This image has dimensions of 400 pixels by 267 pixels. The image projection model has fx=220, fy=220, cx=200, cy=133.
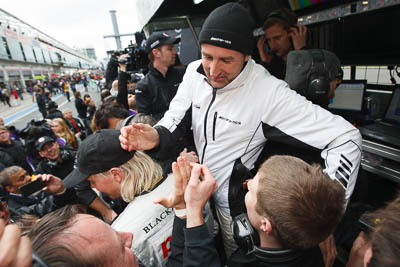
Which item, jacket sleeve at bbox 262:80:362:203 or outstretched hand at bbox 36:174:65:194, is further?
outstretched hand at bbox 36:174:65:194

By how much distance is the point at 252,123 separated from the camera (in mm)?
1242

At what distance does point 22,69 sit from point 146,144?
4402 cm

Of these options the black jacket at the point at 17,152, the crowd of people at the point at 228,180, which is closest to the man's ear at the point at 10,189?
the crowd of people at the point at 228,180

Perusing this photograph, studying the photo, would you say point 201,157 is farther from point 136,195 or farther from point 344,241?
point 344,241

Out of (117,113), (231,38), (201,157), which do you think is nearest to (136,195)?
(201,157)

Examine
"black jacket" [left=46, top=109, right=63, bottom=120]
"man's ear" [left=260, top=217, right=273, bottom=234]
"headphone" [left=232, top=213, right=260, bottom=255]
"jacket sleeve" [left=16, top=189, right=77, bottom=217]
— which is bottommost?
"jacket sleeve" [left=16, top=189, right=77, bottom=217]

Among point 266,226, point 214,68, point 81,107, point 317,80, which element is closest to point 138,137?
point 214,68

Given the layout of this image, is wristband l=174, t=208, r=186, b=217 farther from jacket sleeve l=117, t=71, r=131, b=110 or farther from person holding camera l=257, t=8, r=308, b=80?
jacket sleeve l=117, t=71, r=131, b=110

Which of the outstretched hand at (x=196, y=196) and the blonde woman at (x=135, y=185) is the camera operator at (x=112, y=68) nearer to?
the blonde woman at (x=135, y=185)

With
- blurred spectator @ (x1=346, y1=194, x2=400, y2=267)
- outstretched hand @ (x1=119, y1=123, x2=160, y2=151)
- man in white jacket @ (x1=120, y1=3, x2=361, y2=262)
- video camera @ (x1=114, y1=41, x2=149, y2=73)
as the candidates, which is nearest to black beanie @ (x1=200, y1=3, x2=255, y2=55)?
man in white jacket @ (x1=120, y1=3, x2=361, y2=262)

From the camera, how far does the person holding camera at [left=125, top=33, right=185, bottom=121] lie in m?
2.68

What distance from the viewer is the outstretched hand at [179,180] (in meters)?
1.06

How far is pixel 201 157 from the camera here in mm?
1494

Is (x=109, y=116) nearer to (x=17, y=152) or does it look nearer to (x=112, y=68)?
(x=112, y=68)
